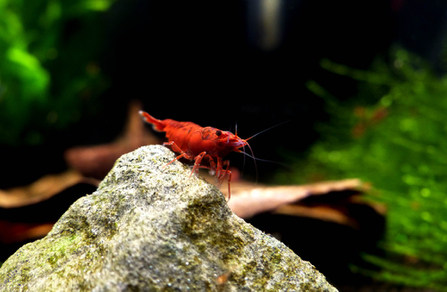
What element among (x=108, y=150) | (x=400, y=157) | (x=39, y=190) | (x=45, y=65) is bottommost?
(x=39, y=190)

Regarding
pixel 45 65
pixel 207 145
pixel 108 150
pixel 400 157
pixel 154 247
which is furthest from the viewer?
pixel 45 65

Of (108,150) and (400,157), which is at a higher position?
(108,150)

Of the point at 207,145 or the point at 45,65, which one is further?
the point at 45,65

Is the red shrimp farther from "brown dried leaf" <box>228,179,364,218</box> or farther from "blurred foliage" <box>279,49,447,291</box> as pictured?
"blurred foliage" <box>279,49,447,291</box>

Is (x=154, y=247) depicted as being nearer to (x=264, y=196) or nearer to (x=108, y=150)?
(x=264, y=196)

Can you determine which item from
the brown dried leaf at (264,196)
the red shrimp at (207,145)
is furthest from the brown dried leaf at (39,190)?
the brown dried leaf at (264,196)

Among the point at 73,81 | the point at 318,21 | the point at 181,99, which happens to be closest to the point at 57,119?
the point at 73,81

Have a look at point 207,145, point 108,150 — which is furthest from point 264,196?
point 108,150
